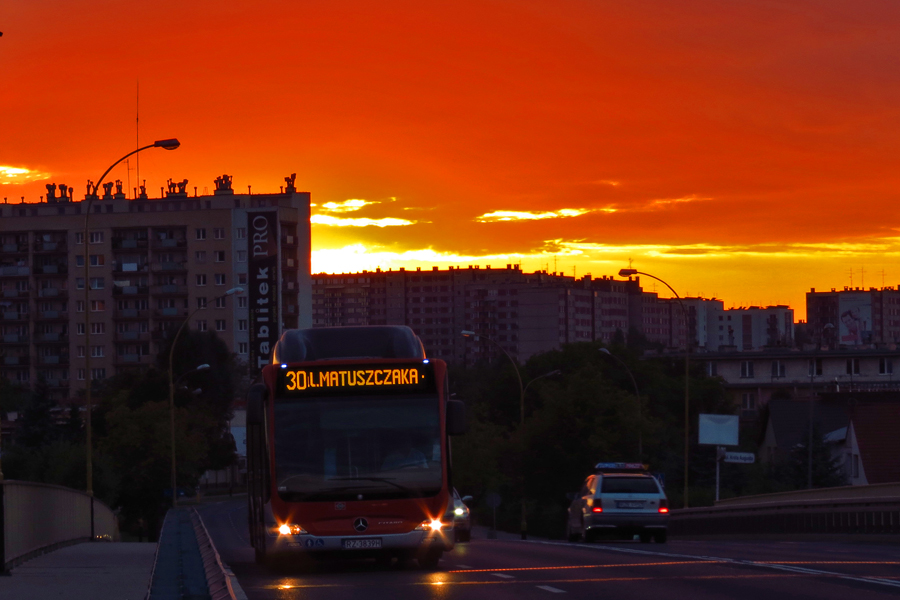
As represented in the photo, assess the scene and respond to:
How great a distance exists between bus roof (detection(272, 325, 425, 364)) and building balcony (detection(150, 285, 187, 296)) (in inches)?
5030

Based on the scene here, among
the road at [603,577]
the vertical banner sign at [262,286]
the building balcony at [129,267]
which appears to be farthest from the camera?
the building balcony at [129,267]

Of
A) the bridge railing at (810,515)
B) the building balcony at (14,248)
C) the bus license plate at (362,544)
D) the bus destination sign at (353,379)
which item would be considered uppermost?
the building balcony at (14,248)

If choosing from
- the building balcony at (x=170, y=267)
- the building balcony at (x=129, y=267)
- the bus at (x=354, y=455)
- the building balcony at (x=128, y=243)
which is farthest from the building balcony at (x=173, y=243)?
the bus at (x=354, y=455)

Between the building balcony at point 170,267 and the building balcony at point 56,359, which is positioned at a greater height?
the building balcony at point 170,267

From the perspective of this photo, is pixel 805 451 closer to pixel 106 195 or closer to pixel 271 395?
pixel 271 395


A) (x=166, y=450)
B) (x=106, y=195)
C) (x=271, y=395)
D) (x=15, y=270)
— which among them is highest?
(x=106, y=195)

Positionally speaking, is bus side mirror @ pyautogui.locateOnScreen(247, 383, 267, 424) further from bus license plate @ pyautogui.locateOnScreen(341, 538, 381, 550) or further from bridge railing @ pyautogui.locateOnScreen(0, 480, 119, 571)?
bridge railing @ pyautogui.locateOnScreen(0, 480, 119, 571)

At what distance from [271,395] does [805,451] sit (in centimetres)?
4968

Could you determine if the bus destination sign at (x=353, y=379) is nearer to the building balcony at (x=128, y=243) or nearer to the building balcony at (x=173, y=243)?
the building balcony at (x=173, y=243)

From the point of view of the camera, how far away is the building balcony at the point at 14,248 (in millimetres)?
147000

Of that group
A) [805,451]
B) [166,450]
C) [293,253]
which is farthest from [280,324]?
[805,451]

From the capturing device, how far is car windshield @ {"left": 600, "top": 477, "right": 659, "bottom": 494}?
28.4 meters

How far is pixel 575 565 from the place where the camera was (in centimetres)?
1825

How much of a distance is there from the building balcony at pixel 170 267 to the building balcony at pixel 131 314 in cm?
482
